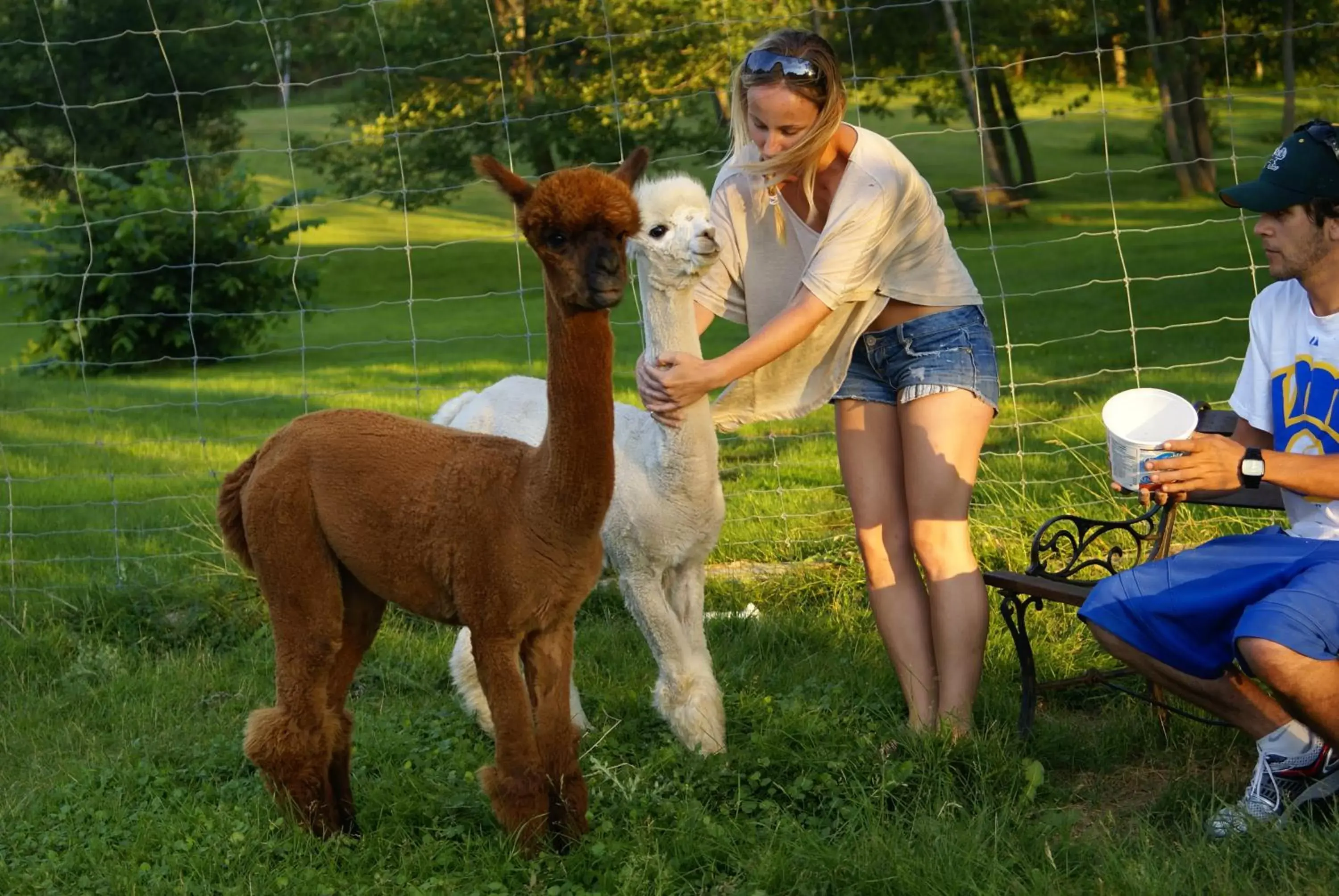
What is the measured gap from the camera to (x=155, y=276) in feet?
48.7

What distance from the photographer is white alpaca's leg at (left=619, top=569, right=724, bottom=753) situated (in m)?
4.06

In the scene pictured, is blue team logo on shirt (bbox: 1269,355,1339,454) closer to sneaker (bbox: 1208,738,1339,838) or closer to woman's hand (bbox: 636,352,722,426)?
sneaker (bbox: 1208,738,1339,838)

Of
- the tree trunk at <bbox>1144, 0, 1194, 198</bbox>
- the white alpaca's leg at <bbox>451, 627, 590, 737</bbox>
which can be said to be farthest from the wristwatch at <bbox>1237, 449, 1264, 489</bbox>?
the tree trunk at <bbox>1144, 0, 1194, 198</bbox>

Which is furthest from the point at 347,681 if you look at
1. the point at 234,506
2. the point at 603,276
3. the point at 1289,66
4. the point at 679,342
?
the point at 1289,66

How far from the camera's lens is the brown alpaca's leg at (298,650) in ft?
11.5

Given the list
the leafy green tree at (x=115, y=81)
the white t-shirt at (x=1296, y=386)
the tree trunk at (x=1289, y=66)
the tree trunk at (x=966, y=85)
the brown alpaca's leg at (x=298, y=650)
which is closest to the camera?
the white t-shirt at (x=1296, y=386)

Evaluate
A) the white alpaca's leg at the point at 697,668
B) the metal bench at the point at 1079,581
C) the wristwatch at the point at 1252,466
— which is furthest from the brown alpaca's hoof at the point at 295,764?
the wristwatch at the point at 1252,466

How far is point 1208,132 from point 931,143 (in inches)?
333

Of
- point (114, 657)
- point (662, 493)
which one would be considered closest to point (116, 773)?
point (114, 657)

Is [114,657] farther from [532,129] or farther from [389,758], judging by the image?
[532,129]

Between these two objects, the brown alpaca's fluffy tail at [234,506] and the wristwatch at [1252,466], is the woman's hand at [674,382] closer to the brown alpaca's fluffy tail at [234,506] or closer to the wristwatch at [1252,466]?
the brown alpaca's fluffy tail at [234,506]

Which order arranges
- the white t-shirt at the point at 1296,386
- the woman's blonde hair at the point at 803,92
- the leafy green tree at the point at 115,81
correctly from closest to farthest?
the white t-shirt at the point at 1296,386 → the woman's blonde hair at the point at 803,92 → the leafy green tree at the point at 115,81

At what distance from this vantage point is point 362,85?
31.3m

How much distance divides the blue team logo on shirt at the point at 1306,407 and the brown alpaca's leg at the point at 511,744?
1943 mm
